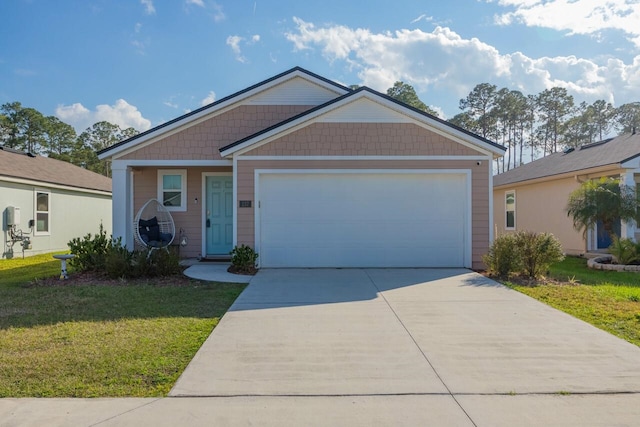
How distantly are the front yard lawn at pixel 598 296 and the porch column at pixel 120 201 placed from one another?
30.0ft

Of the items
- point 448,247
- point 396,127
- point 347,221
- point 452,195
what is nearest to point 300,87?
point 396,127

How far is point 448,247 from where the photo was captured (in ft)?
32.6

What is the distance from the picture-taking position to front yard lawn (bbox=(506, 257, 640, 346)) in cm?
555

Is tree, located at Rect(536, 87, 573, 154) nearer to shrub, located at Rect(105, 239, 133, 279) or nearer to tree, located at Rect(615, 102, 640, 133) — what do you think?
tree, located at Rect(615, 102, 640, 133)

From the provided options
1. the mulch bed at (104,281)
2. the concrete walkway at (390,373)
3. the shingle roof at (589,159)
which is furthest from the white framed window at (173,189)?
the shingle roof at (589,159)

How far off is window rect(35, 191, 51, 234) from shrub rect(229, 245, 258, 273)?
A: 32.0 ft

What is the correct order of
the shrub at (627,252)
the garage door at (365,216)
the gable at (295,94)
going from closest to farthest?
the garage door at (365,216), the shrub at (627,252), the gable at (295,94)

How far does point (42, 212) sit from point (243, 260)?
10.3 metres

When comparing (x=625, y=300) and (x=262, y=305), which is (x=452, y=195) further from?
(x=262, y=305)

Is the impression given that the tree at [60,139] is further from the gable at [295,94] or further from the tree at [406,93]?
the gable at [295,94]

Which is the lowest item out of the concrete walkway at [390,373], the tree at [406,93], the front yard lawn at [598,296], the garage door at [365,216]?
the concrete walkway at [390,373]

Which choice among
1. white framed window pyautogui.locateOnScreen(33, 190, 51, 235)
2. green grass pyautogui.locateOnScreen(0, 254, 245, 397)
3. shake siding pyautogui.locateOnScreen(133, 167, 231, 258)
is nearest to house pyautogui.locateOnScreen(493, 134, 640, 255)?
shake siding pyautogui.locateOnScreen(133, 167, 231, 258)

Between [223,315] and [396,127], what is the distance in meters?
6.20

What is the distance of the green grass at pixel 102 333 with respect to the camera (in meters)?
3.66
